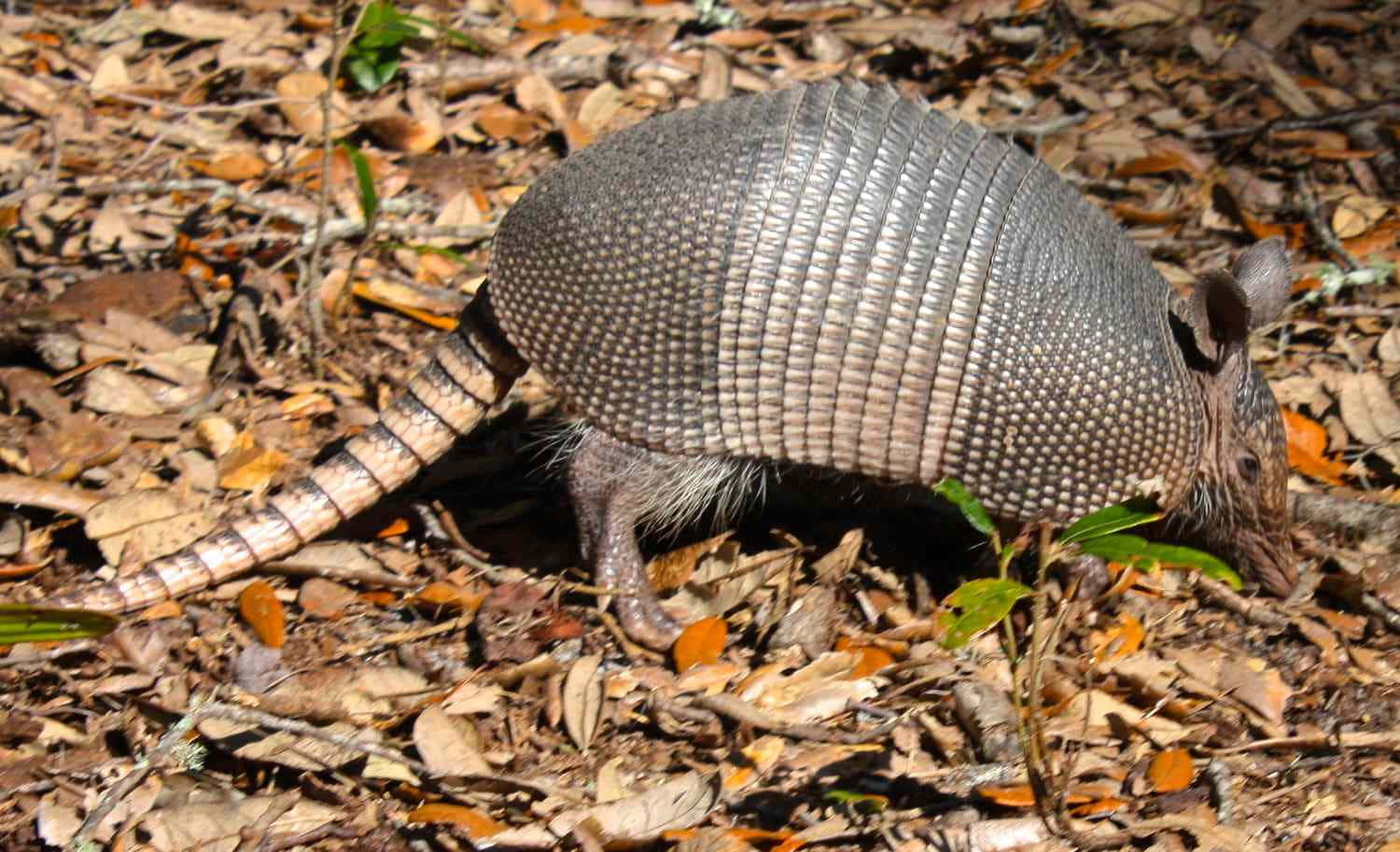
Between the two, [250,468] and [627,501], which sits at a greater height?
[627,501]

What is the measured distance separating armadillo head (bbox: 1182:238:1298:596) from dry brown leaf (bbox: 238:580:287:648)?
10.2 feet

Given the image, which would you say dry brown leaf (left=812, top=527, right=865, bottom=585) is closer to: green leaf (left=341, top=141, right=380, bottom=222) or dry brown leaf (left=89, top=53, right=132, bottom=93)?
green leaf (left=341, top=141, right=380, bottom=222)

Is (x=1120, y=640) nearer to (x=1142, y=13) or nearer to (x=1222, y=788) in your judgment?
(x=1222, y=788)

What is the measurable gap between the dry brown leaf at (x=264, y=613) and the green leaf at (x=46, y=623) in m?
0.94

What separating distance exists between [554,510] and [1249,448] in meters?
2.48

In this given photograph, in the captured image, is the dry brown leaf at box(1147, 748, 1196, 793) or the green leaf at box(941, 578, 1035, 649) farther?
the dry brown leaf at box(1147, 748, 1196, 793)

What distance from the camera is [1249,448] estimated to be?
4.64m

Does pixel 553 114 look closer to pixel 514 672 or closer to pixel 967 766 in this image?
pixel 514 672

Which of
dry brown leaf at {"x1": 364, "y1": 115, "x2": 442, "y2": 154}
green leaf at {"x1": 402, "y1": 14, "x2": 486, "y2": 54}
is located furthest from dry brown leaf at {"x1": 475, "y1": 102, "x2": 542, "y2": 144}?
green leaf at {"x1": 402, "y1": 14, "x2": 486, "y2": 54}

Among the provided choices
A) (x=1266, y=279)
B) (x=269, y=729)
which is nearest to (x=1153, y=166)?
(x=1266, y=279)

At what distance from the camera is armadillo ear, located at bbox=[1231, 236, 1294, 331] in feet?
15.3

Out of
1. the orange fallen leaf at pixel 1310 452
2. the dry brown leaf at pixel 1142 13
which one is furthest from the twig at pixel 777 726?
the dry brown leaf at pixel 1142 13

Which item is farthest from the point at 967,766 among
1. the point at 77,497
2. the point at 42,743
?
the point at 77,497

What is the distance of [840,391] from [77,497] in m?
2.64
